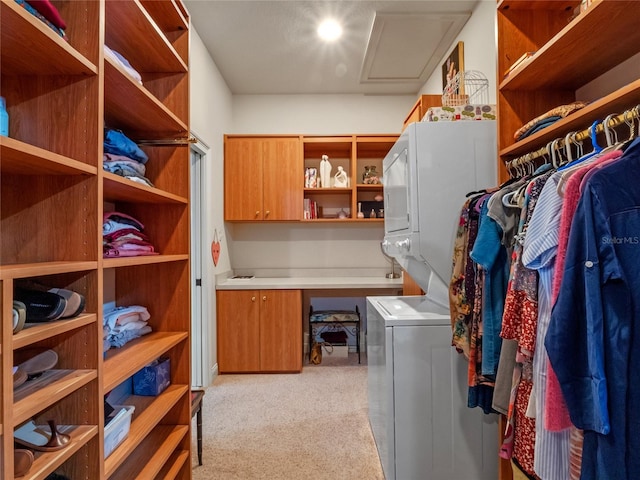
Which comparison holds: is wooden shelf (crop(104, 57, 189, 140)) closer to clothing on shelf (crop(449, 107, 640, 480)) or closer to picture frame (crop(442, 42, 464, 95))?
clothing on shelf (crop(449, 107, 640, 480))

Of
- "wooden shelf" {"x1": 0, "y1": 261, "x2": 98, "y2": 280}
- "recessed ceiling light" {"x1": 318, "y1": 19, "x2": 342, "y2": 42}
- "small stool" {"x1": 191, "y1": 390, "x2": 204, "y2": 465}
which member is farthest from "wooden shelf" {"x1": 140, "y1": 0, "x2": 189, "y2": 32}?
"small stool" {"x1": 191, "y1": 390, "x2": 204, "y2": 465}

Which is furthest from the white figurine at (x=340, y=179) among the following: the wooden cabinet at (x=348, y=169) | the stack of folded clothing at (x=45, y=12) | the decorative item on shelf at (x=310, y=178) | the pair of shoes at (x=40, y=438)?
the pair of shoes at (x=40, y=438)

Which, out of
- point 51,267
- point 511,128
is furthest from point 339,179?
point 51,267

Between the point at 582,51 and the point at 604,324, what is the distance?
3.07ft

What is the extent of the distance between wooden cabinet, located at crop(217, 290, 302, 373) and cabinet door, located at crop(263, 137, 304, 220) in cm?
89

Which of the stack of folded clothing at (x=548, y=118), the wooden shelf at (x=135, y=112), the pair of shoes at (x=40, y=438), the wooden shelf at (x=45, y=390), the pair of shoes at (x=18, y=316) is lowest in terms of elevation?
the pair of shoes at (x=40, y=438)

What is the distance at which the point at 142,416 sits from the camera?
4.15 feet

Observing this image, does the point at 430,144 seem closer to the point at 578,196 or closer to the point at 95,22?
the point at 578,196

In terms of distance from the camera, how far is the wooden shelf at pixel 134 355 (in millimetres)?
1015

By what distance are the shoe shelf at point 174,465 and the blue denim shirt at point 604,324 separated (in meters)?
1.46

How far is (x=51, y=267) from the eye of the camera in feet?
2.45

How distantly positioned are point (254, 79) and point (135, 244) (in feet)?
8.40

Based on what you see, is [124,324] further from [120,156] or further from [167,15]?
[167,15]

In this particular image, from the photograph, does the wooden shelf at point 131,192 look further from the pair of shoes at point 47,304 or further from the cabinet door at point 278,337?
the cabinet door at point 278,337
